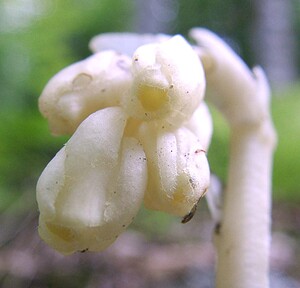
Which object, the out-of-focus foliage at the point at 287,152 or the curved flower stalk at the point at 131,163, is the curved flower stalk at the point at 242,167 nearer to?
the curved flower stalk at the point at 131,163

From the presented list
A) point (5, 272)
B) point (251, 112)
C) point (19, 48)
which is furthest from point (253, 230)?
point (19, 48)

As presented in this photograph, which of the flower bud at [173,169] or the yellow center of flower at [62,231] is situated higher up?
the flower bud at [173,169]

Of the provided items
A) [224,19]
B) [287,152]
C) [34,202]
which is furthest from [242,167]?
[224,19]

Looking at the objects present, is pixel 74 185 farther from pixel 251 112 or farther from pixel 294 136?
pixel 294 136

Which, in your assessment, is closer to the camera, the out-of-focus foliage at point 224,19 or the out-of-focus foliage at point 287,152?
the out-of-focus foliage at point 287,152

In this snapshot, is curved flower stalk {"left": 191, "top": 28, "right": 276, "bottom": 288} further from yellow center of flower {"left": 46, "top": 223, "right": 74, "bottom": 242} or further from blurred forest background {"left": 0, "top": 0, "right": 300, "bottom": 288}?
blurred forest background {"left": 0, "top": 0, "right": 300, "bottom": 288}

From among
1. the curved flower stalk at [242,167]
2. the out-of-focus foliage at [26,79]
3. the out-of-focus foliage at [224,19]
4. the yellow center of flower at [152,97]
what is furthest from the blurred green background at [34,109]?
the out-of-focus foliage at [224,19]

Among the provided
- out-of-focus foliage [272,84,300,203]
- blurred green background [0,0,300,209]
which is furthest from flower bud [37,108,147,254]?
out-of-focus foliage [272,84,300,203]
